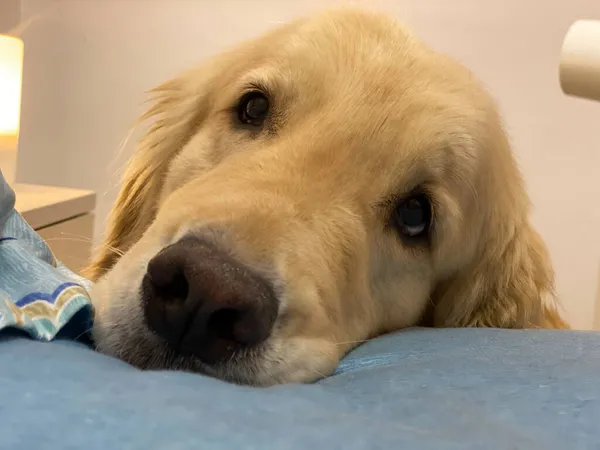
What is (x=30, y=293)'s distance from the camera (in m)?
0.91

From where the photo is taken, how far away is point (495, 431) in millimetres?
667

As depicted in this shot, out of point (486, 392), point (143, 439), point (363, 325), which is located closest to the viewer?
point (143, 439)

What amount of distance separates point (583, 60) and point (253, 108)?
777mm

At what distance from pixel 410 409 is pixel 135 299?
0.53 metres

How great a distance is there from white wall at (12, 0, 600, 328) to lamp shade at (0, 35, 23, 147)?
75 cm

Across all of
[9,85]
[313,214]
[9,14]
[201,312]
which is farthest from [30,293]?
[9,14]

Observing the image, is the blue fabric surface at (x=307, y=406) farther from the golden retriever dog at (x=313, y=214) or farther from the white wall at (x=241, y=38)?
the white wall at (x=241, y=38)

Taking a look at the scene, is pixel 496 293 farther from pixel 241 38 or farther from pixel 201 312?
pixel 241 38

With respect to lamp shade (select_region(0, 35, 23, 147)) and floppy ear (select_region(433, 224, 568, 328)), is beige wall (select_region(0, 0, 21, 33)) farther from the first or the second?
floppy ear (select_region(433, 224, 568, 328))

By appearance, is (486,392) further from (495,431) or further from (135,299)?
(135,299)

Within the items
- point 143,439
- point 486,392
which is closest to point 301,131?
point 486,392

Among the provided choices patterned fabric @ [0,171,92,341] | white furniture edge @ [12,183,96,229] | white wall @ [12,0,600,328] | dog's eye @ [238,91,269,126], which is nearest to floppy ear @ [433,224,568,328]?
dog's eye @ [238,91,269,126]

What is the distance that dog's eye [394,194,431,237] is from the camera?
1614 mm

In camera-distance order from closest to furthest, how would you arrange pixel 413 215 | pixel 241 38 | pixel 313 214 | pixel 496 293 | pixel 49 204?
pixel 313 214
pixel 413 215
pixel 496 293
pixel 49 204
pixel 241 38
